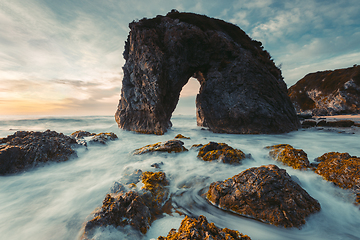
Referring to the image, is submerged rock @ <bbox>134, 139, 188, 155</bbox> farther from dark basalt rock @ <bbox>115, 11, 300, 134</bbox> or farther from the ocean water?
dark basalt rock @ <bbox>115, 11, 300, 134</bbox>

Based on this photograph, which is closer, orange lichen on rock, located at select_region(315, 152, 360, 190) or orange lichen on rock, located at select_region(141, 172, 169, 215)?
orange lichen on rock, located at select_region(141, 172, 169, 215)

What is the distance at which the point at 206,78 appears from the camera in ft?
48.9

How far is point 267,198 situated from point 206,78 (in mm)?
13563

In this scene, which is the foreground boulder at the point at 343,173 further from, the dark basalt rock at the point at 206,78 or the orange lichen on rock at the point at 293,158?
the dark basalt rock at the point at 206,78

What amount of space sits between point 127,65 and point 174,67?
581cm

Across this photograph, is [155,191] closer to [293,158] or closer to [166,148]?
[166,148]

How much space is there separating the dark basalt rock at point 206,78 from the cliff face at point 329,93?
25.3m

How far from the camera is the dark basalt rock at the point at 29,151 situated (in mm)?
4828

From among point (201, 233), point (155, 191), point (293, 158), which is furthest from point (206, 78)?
point (201, 233)

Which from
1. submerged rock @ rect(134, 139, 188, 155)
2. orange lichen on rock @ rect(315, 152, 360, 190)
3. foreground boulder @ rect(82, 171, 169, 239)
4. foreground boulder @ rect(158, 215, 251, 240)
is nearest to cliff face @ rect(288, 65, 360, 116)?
orange lichen on rock @ rect(315, 152, 360, 190)

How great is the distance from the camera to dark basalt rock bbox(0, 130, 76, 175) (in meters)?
4.83

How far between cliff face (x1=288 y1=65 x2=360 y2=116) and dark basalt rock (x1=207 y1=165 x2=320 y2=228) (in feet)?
129

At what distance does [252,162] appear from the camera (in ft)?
18.0

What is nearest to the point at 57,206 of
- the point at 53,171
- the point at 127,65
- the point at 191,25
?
the point at 53,171
